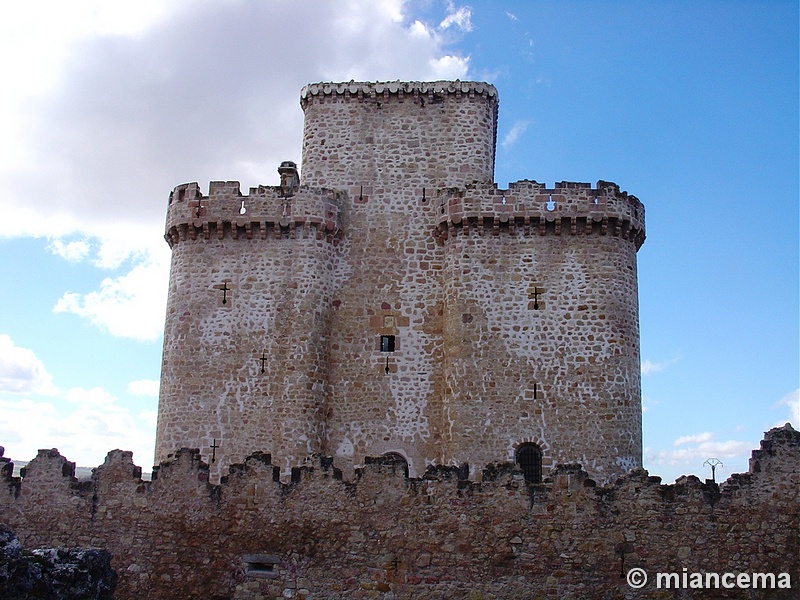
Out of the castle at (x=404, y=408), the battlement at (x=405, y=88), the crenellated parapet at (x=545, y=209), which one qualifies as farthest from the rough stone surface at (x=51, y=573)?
the battlement at (x=405, y=88)

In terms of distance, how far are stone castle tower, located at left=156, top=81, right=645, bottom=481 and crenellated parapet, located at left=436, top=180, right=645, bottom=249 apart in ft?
0.15

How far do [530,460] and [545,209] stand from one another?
6973 millimetres

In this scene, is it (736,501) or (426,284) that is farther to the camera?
(426,284)

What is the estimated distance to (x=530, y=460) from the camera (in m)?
22.2

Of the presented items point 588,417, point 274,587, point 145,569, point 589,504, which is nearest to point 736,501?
point 589,504

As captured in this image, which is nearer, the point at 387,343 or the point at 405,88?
the point at 387,343

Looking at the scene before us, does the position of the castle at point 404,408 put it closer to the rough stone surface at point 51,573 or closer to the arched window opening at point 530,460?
the arched window opening at point 530,460

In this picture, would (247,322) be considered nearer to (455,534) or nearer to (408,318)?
(408,318)

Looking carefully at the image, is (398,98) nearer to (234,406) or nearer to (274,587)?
(234,406)

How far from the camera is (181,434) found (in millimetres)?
23453

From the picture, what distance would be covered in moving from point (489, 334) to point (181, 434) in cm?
911

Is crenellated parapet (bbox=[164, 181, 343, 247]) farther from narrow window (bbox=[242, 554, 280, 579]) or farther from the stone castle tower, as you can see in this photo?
narrow window (bbox=[242, 554, 280, 579])

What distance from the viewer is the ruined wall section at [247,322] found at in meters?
23.0

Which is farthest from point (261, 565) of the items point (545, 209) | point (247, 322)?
point (545, 209)
